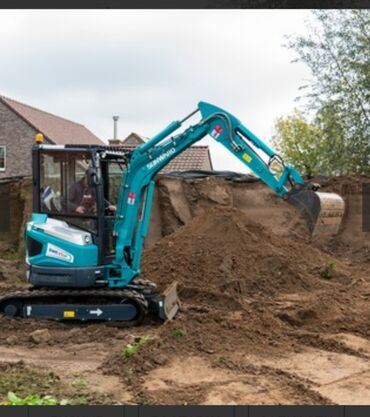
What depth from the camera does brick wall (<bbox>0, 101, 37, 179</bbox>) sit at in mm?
33875

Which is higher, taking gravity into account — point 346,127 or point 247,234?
point 346,127

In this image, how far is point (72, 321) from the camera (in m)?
8.38

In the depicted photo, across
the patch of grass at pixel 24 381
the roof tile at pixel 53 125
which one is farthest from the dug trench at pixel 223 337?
the roof tile at pixel 53 125

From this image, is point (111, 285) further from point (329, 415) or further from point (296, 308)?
point (329, 415)

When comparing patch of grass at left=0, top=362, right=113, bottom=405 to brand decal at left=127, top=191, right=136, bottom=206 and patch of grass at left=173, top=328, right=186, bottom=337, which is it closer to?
patch of grass at left=173, top=328, right=186, bottom=337

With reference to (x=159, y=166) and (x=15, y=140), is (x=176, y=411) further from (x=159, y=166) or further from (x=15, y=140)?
(x=15, y=140)

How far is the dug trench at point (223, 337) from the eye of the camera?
224 inches

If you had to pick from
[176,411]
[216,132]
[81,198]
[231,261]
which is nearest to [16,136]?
[231,261]

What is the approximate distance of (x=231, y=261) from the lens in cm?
1136

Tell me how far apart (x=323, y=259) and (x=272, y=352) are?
6161mm

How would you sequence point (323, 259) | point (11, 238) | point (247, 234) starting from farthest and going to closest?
1. point (11, 238)
2. point (323, 259)
3. point (247, 234)

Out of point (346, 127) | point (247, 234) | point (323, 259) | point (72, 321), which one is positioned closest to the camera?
point (72, 321)

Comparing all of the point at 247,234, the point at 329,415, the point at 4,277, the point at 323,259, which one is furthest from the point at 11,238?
the point at 329,415

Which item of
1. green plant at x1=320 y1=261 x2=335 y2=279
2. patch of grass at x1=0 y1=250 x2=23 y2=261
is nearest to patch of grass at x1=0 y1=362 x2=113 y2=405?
green plant at x1=320 y1=261 x2=335 y2=279
